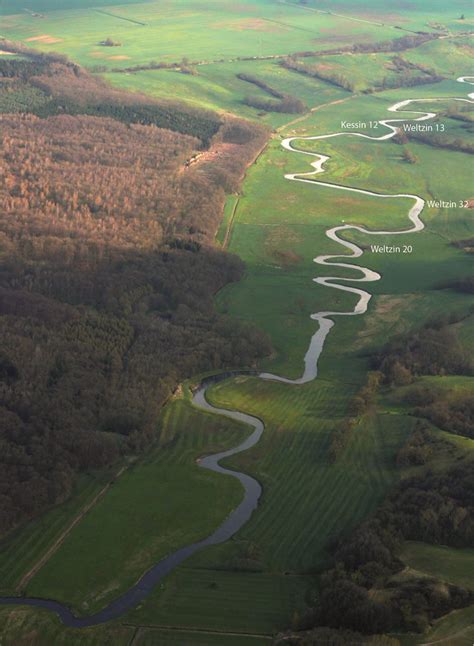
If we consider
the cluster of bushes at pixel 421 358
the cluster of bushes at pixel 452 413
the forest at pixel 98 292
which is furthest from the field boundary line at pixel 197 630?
the cluster of bushes at pixel 421 358

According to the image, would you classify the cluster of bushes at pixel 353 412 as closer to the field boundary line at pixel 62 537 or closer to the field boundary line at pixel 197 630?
the field boundary line at pixel 62 537

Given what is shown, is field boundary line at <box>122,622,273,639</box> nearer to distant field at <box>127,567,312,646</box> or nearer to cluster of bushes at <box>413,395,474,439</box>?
distant field at <box>127,567,312,646</box>

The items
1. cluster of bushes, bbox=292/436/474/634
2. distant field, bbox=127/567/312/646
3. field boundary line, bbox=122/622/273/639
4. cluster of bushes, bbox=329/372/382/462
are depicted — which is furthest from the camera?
cluster of bushes, bbox=329/372/382/462

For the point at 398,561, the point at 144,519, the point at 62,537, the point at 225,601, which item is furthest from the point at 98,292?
the point at 398,561

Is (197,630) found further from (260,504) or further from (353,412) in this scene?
(353,412)

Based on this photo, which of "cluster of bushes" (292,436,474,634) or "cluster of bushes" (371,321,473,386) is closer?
"cluster of bushes" (292,436,474,634)

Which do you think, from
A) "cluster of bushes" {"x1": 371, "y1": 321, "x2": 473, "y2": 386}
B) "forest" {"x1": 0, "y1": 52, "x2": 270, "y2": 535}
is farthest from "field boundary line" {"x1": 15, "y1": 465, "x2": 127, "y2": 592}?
"cluster of bushes" {"x1": 371, "y1": 321, "x2": 473, "y2": 386}
